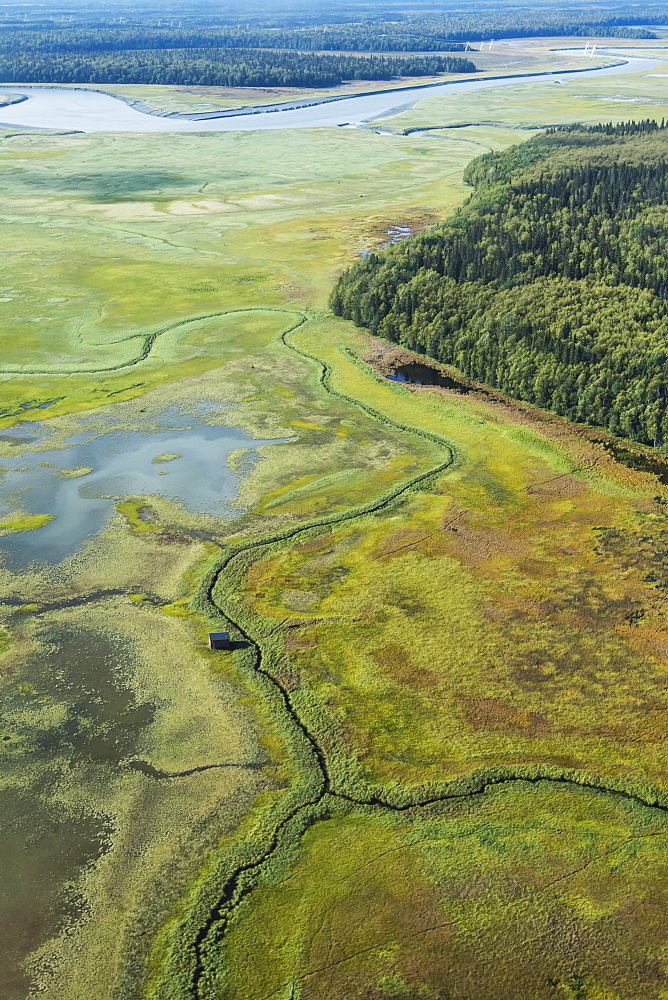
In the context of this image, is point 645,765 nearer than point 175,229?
Yes

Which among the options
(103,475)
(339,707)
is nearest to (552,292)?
(103,475)

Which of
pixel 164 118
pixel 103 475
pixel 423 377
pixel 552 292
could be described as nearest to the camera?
pixel 103 475

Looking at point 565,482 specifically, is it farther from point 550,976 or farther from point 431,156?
point 431,156

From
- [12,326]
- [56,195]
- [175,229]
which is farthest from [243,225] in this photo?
[12,326]

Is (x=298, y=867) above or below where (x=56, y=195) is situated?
below

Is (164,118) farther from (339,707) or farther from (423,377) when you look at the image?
(339,707)

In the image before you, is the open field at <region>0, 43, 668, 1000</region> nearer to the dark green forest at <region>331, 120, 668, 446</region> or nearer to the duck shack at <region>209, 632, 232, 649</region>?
the duck shack at <region>209, 632, 232, 649</region>

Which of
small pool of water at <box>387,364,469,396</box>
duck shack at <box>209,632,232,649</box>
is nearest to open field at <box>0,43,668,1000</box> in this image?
duck shack at <box>209,632,232,649</box>
